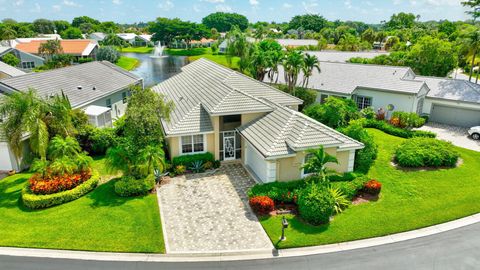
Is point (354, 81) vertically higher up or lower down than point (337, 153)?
higher up

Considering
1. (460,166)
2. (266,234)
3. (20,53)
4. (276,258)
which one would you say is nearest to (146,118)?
(266,234)

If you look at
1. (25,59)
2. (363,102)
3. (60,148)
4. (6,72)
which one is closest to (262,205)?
(60,148)

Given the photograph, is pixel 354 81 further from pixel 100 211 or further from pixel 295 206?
pixel 100 211

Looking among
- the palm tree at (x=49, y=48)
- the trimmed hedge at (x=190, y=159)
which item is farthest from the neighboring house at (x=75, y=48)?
the trimmed hedge at (x=190, y=159)

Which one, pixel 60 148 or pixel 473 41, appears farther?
pixel 473 41

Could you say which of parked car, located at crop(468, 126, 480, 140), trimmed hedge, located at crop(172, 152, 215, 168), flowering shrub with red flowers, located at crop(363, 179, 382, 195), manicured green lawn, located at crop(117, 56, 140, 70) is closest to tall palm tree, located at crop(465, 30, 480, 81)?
parked car, located at crop(468, 126, 480, 140)

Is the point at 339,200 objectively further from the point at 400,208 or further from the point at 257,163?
the point at 257,163

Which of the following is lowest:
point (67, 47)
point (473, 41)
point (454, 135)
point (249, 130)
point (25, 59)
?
point (454, 135)
